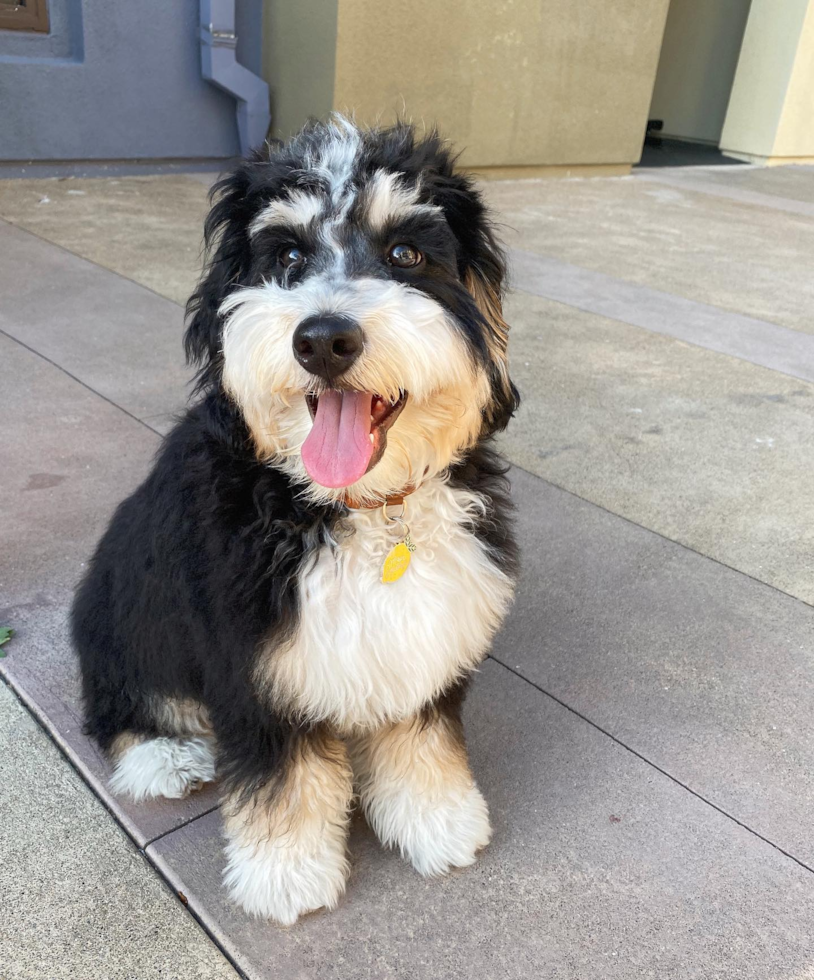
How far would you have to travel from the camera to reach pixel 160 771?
7.59ft

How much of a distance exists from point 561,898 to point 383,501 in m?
1.04

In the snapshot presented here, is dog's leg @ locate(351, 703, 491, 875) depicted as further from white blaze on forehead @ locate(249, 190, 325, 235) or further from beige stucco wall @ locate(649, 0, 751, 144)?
beige stucco wall @ locate(649, 0, 751, 144)

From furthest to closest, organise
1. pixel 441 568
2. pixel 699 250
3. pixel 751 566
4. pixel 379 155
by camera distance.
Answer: pixel 699 250 → pixel 751 566 → pixel 441 568 → pixel 379 155

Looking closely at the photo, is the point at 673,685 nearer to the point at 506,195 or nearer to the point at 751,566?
the point at 751,566

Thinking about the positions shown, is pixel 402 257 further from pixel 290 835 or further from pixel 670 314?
pixel 670 314

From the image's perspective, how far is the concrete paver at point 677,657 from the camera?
2547mm

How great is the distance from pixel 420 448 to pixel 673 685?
4.74ft

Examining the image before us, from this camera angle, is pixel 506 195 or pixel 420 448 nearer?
pixel 420 448

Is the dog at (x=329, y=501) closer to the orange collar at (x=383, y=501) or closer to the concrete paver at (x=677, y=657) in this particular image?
the orange collar at (x=383, y=501)

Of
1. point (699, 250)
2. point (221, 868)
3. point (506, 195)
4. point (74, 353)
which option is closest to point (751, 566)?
point (221, 868)

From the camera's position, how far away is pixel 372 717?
2018 millimetres

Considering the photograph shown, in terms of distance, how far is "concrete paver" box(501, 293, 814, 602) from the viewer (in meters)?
3.74

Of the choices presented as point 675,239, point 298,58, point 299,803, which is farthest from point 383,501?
point 298,58

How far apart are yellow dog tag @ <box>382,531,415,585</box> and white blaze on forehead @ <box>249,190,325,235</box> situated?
0.71m
